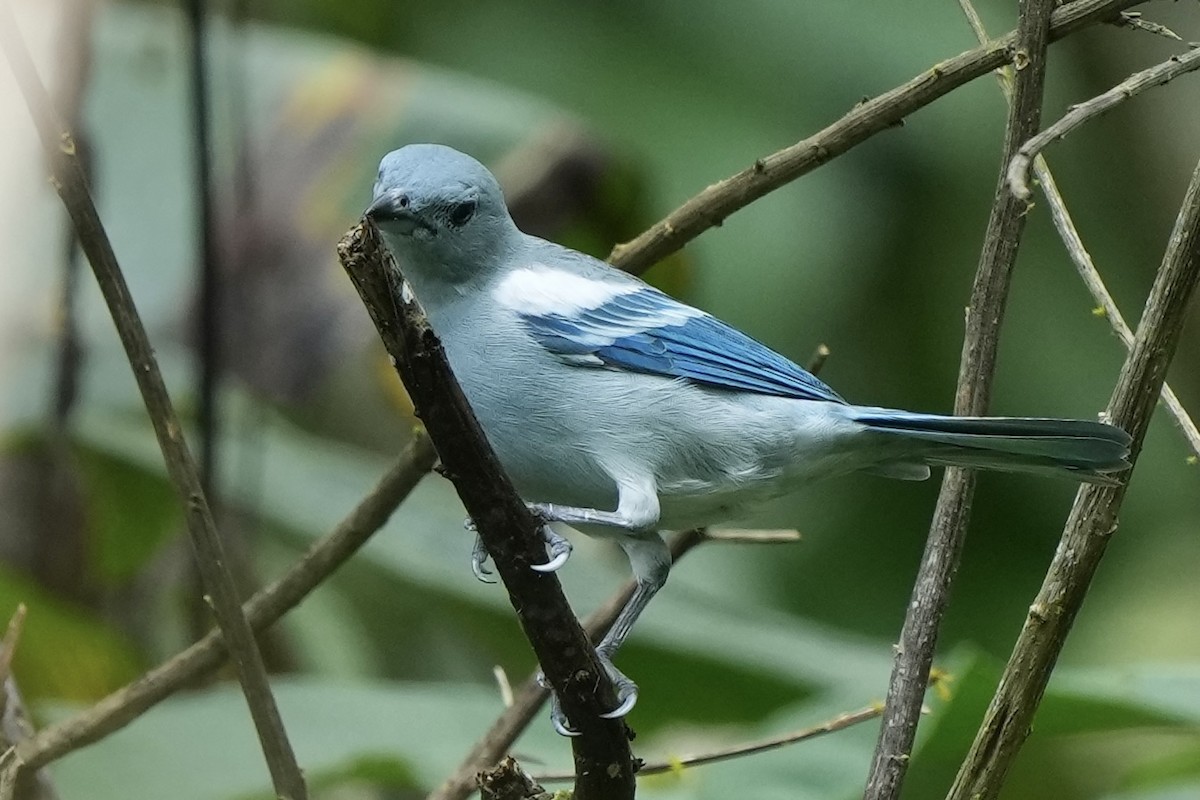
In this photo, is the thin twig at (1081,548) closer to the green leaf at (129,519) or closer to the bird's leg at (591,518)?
the bird's leg at (591,518)

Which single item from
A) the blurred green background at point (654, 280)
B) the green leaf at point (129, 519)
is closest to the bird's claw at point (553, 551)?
the blurred green background at point (654, 280)

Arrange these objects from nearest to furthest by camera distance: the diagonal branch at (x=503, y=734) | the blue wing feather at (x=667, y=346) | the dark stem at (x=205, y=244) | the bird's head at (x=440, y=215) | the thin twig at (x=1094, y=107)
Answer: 1. the thin twig at (x=1094, y=107)
2. the bird's head at (x=440, y=215)
3. the blue wing feather at (x=667, y=346)
4. the diagonal branch at (x=503, y=734)
5. the dark stem at (x=205, y=244)

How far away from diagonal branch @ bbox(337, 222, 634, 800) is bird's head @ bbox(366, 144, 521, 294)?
0.32m

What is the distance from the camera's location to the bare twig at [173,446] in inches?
74.3

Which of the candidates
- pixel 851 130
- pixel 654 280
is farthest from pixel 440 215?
pixel 654 280

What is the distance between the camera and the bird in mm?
1822

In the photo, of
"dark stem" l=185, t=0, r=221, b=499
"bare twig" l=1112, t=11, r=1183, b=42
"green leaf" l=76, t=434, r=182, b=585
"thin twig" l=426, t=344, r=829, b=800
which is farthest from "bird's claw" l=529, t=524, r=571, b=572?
"green leaf" l=76, t=434, r=182, b=585

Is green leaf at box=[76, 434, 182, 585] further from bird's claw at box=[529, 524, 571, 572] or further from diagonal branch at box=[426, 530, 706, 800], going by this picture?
bird's claw at box=[529, 524, 571, 572]

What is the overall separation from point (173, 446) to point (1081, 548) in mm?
1256

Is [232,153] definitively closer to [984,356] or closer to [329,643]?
[329,643]

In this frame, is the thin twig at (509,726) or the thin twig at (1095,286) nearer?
the thin twig at (1095,286)

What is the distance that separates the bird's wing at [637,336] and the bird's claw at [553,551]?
1.16ft

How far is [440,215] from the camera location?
6.24ft

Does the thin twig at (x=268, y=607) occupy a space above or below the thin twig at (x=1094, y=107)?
below
